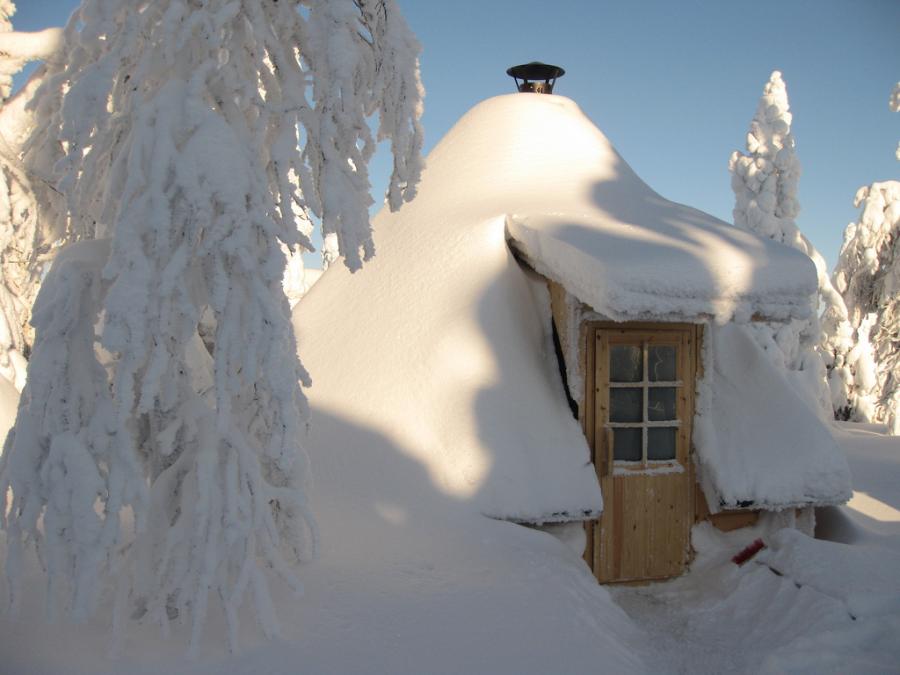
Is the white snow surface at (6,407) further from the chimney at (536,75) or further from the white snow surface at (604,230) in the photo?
the chimney at (536,75)

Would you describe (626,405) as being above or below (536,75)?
below

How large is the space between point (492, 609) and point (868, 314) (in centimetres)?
1799

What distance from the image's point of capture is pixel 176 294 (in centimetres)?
272

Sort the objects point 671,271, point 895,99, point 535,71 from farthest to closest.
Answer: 1. point 895,99
2. point 535,71
3. point 671,271

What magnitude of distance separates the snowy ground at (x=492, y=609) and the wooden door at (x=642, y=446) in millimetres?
253

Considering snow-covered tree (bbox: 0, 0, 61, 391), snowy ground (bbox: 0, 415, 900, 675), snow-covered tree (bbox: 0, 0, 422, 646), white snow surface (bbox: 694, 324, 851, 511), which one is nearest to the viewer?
snow-covered tree (bbox: 0, 0, 422, 646)

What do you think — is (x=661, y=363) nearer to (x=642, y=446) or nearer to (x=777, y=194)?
(x=642, y=446)

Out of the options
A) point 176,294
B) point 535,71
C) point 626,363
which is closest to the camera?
point 176,294

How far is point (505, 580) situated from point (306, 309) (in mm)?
3528

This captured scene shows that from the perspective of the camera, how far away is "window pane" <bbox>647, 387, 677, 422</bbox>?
18.3ft

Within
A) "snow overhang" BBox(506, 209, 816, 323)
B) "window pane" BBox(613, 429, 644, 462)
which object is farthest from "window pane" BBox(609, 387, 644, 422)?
"snow overhang" BBox(506, 209, 816, 323)

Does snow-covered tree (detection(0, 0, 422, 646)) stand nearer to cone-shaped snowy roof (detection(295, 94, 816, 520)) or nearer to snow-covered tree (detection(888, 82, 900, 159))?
cone-shaped snowy roof (detection(295, 94, 816, 520))

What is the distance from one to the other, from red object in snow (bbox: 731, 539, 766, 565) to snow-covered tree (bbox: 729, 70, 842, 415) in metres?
9.87

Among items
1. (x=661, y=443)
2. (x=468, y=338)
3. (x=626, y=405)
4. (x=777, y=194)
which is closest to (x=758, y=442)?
(x=661, y=443)
